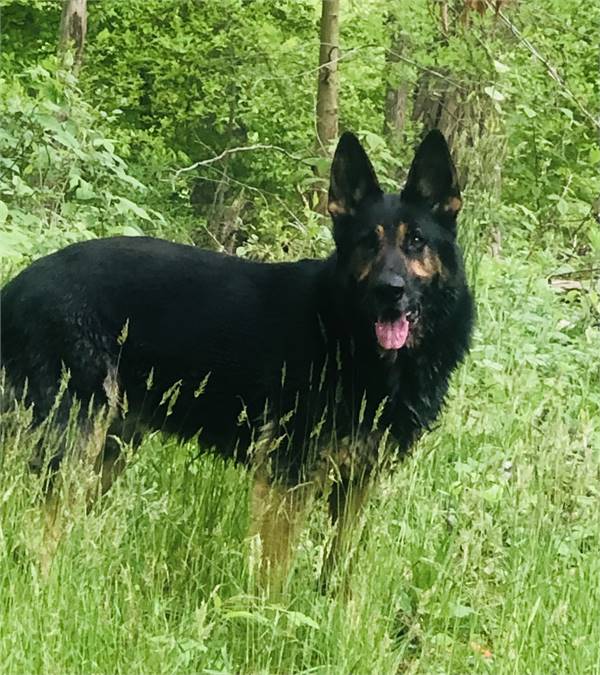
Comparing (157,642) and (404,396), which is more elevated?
(404,396)

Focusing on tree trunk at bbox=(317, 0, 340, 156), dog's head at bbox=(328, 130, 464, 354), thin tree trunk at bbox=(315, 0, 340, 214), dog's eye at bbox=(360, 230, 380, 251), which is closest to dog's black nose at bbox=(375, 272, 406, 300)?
dog's head at bbox=(328, 130, 464, 354)

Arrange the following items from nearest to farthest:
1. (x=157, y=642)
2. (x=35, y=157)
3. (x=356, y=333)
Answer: (x=157, y=642) < (x=356, y=333) < (x=35, y=157)

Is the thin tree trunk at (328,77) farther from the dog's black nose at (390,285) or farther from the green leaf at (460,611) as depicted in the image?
the green leaf at (460,611)

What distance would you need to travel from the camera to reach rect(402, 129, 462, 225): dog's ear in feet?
13.0

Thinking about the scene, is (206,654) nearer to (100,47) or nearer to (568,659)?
(568,659)

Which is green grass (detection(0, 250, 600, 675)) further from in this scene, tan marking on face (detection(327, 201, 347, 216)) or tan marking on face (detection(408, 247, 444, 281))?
tan marking on face (detection(327, 201, 347, 216))

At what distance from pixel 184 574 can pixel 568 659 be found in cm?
131

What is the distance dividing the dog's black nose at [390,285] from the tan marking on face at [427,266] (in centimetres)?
13

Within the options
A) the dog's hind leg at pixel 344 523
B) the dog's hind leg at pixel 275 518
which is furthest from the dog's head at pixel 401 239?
the dog's hind leg at pixel 275 518

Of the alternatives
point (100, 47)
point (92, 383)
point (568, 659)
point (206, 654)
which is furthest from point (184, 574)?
point (100, 47)

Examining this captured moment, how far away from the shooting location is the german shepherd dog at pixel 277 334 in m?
3.91

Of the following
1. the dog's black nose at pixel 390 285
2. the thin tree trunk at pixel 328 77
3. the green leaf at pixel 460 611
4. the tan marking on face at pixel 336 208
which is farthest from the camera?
the thin tree trunk at pixel 328 77

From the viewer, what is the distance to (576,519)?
3488 mm

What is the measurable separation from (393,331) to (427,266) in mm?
307
